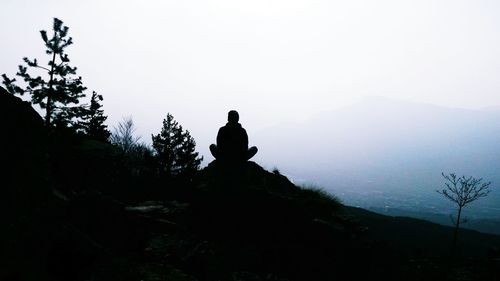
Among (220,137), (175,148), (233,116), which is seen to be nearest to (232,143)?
(220,137)

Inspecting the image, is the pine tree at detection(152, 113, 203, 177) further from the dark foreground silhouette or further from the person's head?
the person's head

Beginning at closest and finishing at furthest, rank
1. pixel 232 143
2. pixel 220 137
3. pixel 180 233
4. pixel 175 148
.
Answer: pixel 180 233, pixel 232 143, pixel 220 137, pixel 175 148

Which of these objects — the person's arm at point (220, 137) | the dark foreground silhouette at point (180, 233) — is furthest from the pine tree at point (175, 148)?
the person's arm at point (220, 137)

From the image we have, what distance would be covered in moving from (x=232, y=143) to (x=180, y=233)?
345 cm

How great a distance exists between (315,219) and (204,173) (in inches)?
253

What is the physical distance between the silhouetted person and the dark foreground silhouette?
1.49 feet

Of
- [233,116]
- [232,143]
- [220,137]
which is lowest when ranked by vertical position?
[232,143]

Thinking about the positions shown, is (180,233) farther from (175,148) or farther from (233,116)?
(175,148)

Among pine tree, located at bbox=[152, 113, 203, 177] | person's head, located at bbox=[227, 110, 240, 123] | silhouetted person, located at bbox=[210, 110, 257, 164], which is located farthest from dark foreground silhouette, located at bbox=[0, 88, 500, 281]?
pine tree, located at bbox=[152, 113, 203, 177]

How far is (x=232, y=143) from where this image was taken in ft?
39.0

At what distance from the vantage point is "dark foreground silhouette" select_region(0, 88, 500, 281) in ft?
20.2

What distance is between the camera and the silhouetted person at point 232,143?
11891mm

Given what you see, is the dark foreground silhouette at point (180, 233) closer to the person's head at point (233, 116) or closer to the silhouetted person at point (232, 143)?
the silhouetted person at point (232, 143)

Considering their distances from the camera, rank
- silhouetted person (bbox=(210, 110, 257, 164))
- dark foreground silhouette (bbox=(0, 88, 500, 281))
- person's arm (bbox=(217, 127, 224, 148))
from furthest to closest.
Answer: person's arm (bbox=(217, 127, 224, 148)), silhouetted person (bbox=(210, 110, 257, 164)), dark foreground silhouette (bbox=(0, 88, 500, 281))
